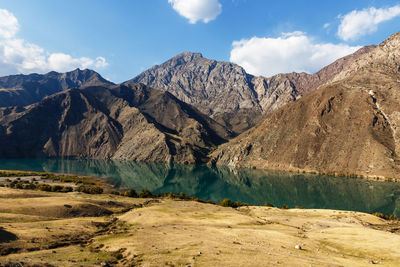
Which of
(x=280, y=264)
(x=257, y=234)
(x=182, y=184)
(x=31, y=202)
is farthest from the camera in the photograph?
(x=182, y=184)

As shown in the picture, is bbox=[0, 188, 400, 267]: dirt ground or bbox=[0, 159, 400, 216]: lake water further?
bbox=[0, 159, 400, 216]: lake water

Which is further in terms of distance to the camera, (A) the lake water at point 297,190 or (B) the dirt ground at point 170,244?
(A) the lake water at point 297,190

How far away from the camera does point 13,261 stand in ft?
74.1

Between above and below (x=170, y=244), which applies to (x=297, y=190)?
below

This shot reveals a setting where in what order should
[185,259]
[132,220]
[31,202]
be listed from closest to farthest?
[185,259] < [132,220] < [31,202]

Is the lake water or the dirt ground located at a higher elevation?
the dirt ground

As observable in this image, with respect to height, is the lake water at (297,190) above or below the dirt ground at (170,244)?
below

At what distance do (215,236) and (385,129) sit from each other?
209 meters

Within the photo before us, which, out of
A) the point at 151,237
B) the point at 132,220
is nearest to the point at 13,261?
the point at 151,237

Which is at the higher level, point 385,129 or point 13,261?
point 385,129

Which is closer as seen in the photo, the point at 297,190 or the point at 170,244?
the point at 170,244

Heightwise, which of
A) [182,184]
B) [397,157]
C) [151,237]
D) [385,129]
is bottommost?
[182,184]

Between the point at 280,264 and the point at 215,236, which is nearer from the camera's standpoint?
the point at 280,264

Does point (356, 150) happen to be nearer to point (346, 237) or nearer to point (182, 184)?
point (182, 184)
